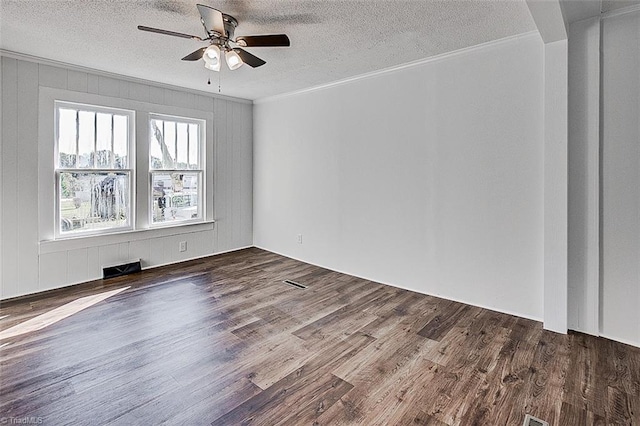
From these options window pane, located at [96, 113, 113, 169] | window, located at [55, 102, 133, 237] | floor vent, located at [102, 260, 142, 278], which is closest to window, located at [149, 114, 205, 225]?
window, located at [55, 102, 133, 237]

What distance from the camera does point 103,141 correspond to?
166 inches

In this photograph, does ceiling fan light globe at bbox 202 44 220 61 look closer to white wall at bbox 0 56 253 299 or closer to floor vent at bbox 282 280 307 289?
white wall at bbox 0 56 253 299

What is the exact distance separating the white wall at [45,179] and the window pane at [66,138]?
24 centimetres

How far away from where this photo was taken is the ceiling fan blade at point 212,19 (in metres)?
2.17

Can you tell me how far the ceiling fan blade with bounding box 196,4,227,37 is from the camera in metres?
2.17

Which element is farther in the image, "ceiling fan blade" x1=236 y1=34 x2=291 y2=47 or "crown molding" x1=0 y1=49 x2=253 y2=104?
"crown molding" x1=0 y1=49 x2=253 y2=104

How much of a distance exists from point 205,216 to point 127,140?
5.12 ft

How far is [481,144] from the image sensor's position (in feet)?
10.5

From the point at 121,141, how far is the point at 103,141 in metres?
0.22

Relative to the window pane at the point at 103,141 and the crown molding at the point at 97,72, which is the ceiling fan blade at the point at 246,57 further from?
the window pane at the point at 103,141

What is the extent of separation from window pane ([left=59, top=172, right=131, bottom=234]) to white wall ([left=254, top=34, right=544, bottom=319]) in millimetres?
2427

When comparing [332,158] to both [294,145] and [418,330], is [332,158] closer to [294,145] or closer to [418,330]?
[294,145]

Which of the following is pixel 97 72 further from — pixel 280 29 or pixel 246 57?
pixel 280 29

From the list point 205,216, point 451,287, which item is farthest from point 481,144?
point 205,216
